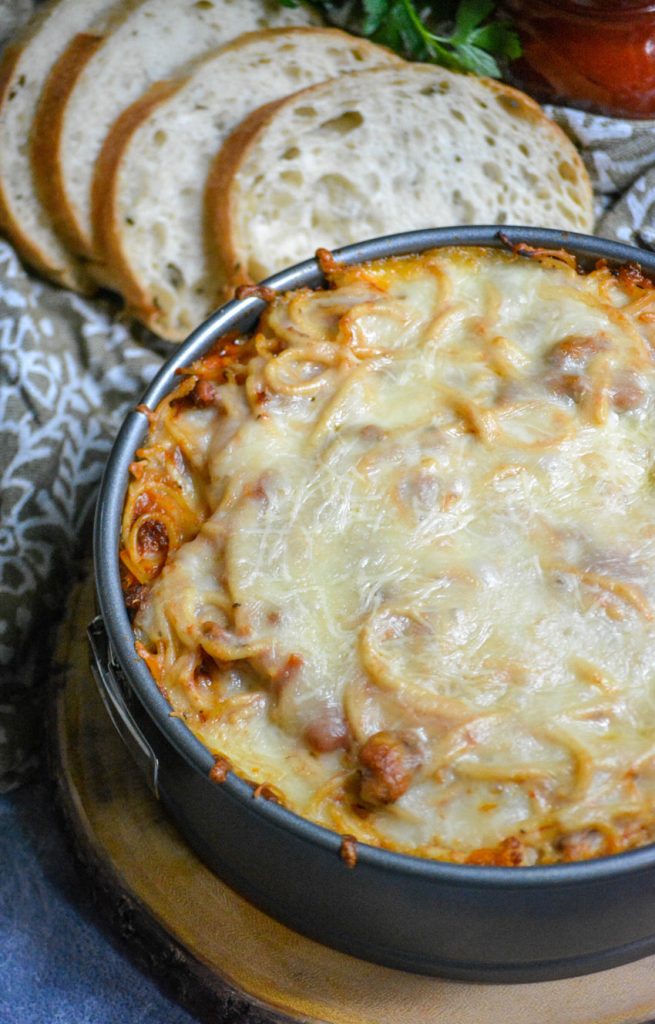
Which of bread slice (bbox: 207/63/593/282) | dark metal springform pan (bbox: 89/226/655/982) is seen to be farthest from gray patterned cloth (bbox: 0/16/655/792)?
dark metal springform pan (bbox: 89/226/655/982)

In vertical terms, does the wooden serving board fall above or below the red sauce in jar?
below

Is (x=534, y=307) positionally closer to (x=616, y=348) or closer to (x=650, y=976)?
(x=616, y=348)

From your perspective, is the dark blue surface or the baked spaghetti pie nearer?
the baked spaghetti pie

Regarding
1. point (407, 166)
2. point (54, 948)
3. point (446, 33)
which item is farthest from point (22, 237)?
point (54, 948)

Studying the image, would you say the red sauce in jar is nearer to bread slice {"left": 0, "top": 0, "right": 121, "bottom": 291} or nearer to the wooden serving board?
bread slice {"left": 0, "top": 0, "right": 121, "bottom": 291}

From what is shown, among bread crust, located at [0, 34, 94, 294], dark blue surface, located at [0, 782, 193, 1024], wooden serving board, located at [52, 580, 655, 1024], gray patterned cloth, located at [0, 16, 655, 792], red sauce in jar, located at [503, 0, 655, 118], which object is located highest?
red sauce in jar, located at [503, 0, 655, 118]

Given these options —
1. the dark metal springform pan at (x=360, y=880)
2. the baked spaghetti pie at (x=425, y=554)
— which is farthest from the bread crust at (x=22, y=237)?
the dark metal springform pan at (x=360, y=880)

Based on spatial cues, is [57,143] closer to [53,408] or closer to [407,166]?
[53,408]
